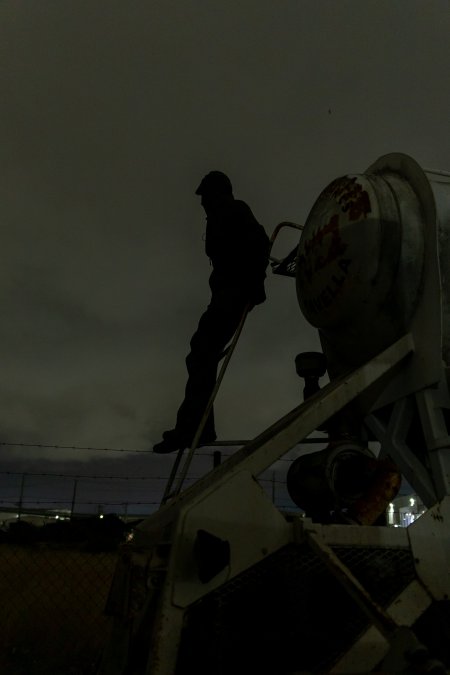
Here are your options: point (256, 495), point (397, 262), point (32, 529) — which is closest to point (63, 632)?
point (256, 495)

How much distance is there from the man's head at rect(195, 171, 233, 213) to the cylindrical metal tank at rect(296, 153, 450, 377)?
1129 millimetres

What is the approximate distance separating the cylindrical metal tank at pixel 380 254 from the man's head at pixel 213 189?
1129 mm

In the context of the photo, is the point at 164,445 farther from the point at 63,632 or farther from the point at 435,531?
the point at 63,632

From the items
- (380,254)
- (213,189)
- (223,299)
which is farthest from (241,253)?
(380,254)

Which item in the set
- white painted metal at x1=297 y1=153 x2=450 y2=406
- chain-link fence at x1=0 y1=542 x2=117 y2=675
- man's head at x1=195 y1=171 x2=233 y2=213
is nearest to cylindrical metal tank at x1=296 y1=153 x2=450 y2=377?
white painted metal at x1=297 y1=153 x2=450 y2=406

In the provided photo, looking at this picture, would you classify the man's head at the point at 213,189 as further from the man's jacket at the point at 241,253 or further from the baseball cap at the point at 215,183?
the man's jacket at the point at 241,253

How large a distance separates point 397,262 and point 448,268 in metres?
0.31

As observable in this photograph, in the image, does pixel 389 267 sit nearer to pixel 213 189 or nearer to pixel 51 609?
pixel 213 189

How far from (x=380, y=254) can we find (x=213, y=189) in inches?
73.8

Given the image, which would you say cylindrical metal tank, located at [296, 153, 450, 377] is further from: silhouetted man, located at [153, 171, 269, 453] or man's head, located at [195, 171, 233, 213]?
man's head, located at [195, 171, 233, 213]

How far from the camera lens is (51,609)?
7.27 meters

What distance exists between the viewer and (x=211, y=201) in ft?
15.6

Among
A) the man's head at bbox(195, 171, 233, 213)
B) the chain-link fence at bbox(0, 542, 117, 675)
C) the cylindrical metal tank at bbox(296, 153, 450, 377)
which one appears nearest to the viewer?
the cylindrical metal tank at bbox(296, 153, 450, 377)

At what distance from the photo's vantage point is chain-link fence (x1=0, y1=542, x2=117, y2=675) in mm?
5230
